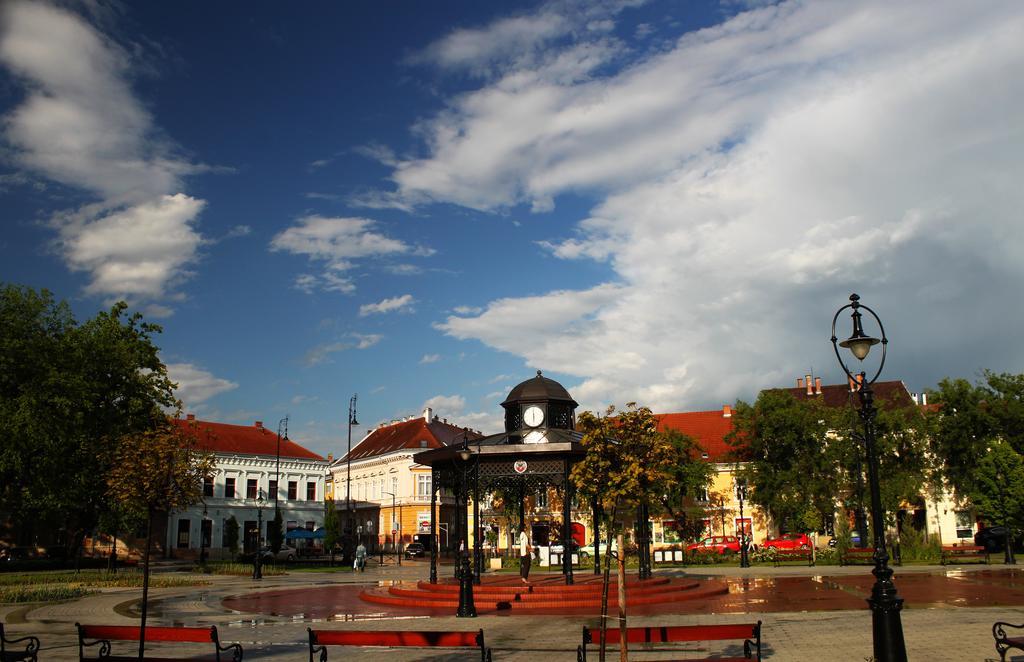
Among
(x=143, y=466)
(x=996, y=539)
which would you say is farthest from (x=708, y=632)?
(x=996, y=539)

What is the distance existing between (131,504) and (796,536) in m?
38.4

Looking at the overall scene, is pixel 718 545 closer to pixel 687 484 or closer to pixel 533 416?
pixel 687 484

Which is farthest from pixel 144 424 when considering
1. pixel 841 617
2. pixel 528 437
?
pixel 841 617

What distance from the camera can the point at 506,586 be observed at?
64.6 ft

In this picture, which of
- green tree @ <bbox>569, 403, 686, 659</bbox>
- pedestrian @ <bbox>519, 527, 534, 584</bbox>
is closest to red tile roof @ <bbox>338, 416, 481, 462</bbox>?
pedestrian @ <bbox>519, 527, 534, 584</bbox>

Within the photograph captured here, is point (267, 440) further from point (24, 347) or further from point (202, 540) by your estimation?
point (24, 347)

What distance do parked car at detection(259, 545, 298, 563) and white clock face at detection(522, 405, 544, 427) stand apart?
27.5 meters

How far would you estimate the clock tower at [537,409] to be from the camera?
78.8ft

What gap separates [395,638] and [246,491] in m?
57.9

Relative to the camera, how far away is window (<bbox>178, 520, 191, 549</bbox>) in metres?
58.5

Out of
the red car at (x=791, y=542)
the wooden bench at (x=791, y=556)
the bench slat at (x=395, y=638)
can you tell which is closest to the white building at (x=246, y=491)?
the red car at (x=791, y=542)

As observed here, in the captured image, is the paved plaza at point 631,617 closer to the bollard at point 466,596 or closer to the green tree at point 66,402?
the bollard at point 466,596

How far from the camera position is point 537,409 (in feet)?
79.3

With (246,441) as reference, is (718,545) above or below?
below
